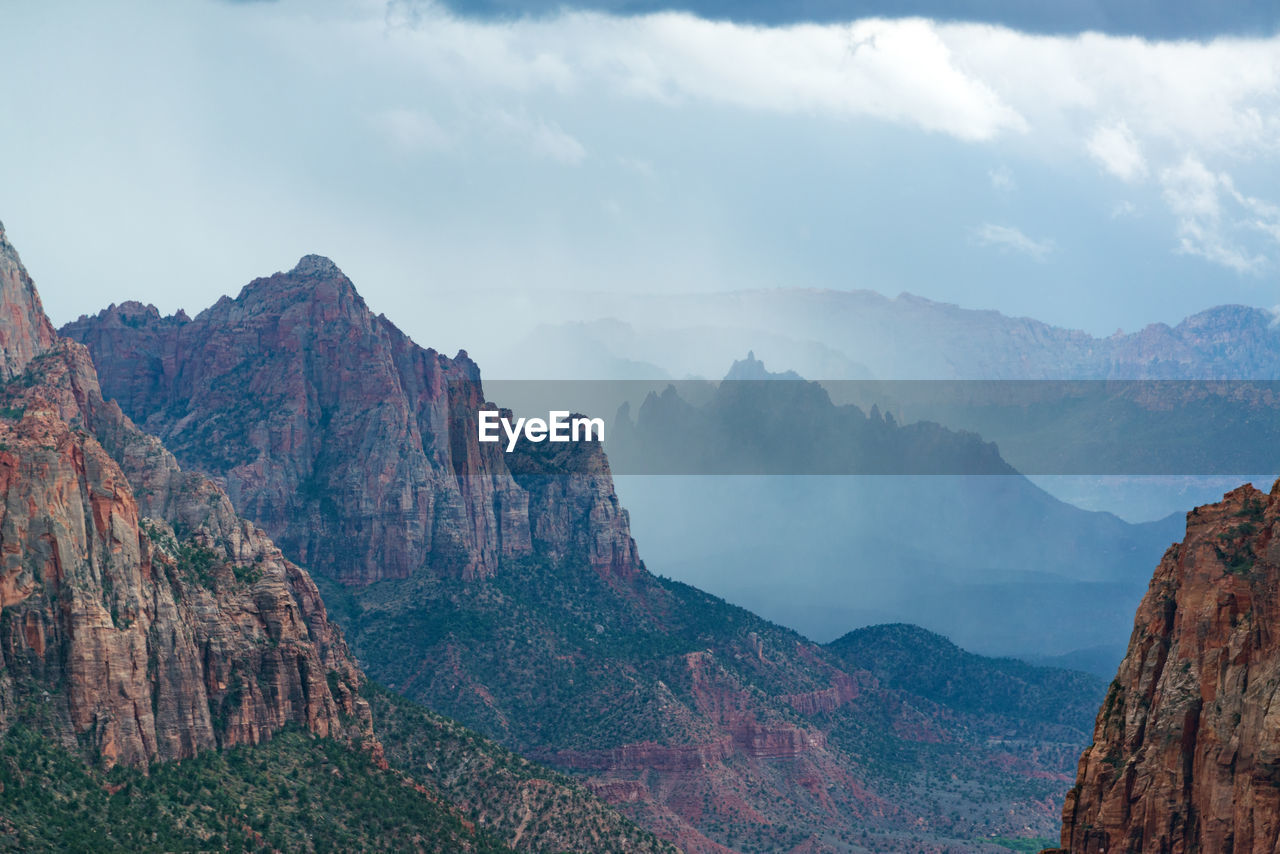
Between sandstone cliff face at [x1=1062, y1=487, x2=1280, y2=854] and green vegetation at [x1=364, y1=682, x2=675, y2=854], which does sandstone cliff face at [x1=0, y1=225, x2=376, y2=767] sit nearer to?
green vegetation at [x1=364, y1=682, x2=675, y2=854]

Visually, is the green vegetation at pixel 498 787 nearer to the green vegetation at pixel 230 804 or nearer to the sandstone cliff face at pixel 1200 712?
the green vegetation at pixel 230 804

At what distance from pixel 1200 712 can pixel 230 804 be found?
73046 millimetres

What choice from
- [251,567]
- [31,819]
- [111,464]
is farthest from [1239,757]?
[251,567]

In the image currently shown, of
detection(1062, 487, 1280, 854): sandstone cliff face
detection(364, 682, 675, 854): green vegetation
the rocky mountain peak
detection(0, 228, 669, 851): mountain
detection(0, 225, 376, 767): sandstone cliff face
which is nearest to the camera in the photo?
detection(1062, 487, 1280, 854): sandstone cliff face

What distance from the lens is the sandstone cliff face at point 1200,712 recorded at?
67.0 metres

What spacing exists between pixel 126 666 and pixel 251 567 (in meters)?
26.6

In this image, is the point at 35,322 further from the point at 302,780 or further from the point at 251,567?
the point at 302,780

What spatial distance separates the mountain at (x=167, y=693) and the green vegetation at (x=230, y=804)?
159 mm

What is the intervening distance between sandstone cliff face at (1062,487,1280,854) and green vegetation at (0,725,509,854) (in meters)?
59.7

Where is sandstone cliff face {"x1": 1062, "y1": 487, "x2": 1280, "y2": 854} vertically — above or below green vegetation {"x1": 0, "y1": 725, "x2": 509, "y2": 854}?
above

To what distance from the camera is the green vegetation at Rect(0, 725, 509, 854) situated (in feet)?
362

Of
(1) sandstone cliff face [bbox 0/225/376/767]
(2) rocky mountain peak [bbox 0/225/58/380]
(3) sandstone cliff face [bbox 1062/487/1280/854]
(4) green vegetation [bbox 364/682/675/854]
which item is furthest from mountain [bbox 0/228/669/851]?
(3) sandstone cliff face [bbox 1062/487/1280/854]

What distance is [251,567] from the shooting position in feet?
495

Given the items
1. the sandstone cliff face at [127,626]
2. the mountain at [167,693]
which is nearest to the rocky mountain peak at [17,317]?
the mountain at [167,693]
